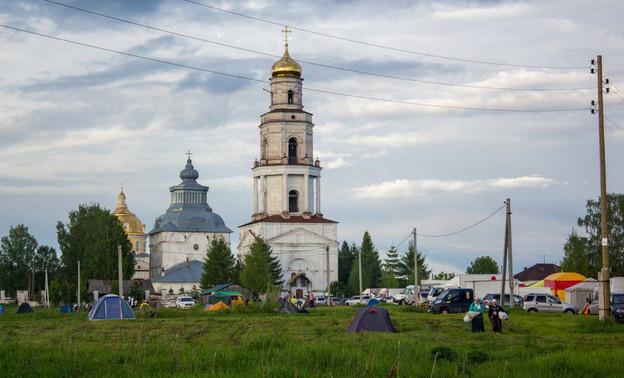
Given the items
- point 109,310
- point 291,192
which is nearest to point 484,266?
point 291,192

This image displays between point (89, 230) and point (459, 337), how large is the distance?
241 feet

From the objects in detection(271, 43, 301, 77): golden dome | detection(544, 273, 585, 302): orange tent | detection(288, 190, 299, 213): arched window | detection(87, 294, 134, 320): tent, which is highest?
detection(271, 43, 301, 77): golden dome

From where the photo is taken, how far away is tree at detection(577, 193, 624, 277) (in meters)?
78.0

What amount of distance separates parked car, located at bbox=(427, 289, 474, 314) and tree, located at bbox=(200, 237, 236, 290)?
152 ft

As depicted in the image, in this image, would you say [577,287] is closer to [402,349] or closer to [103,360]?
[402,349]

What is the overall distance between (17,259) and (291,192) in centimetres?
3617

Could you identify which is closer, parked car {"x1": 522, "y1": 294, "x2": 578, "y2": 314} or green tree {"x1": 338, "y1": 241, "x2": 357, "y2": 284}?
parked car {"x1": 522, "y1": 294, "x2": 578, "y2": 314}

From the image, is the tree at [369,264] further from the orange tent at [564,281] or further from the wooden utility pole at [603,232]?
the wooden utility pole at [603,232]

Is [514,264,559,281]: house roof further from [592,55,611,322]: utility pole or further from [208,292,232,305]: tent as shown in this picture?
[592,55,611,322]: utility pole

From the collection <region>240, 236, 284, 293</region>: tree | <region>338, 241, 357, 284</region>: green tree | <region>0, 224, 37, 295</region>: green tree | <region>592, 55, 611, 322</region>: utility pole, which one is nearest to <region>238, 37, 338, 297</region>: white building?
<region>240, 236, 284, 293</region>: tree

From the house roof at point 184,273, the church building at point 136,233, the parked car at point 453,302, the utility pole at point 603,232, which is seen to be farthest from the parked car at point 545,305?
the church building at point 136,233

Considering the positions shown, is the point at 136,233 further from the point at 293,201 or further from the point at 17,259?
the point at 293,201

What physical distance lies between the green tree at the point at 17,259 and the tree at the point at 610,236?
2465 inches

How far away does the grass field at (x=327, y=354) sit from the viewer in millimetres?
20516
